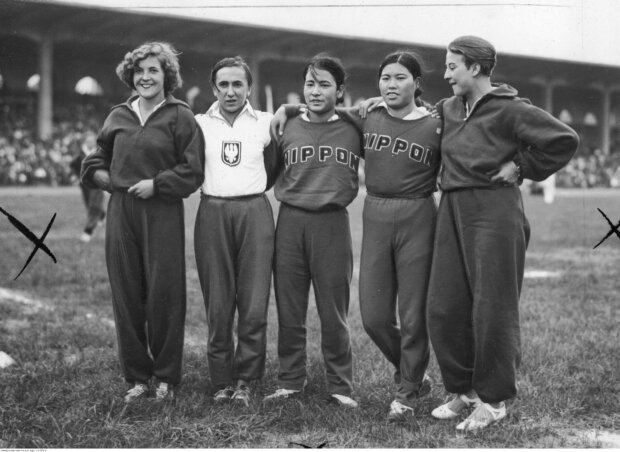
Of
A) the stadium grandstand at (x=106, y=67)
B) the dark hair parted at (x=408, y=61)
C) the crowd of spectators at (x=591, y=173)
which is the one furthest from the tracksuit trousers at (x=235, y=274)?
the crowd of spectators at (x=591, y=173)

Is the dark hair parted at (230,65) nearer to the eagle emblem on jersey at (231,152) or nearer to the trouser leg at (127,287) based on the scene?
the eagle emblem on jersey at (231,152)

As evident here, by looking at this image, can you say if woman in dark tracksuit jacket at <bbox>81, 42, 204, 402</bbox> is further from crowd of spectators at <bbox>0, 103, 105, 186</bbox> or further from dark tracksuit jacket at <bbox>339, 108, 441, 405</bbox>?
crowd of spectators at <bbox>0, 103, 105, 186</bbox>

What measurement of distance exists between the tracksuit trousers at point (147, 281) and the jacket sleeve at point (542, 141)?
5.90ft

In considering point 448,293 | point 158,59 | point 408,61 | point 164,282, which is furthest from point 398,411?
point 158,59

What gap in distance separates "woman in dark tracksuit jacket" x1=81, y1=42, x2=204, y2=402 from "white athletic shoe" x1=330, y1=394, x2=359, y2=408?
878mm

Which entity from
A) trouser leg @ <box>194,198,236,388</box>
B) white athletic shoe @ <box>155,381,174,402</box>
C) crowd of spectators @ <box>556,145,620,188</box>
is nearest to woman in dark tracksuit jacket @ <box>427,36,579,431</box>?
trouser leg @ <box>194,198,236,388</box>

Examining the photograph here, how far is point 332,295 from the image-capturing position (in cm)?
373

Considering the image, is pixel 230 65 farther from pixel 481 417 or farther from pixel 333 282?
pixel 481 417

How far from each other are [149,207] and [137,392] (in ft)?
3.26

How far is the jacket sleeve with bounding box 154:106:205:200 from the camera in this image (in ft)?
11.9

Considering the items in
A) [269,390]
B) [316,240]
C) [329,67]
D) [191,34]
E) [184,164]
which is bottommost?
[269,390]

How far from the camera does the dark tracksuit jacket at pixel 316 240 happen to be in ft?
12.1

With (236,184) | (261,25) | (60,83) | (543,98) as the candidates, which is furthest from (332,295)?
(543,98)

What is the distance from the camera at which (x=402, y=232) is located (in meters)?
3.56
